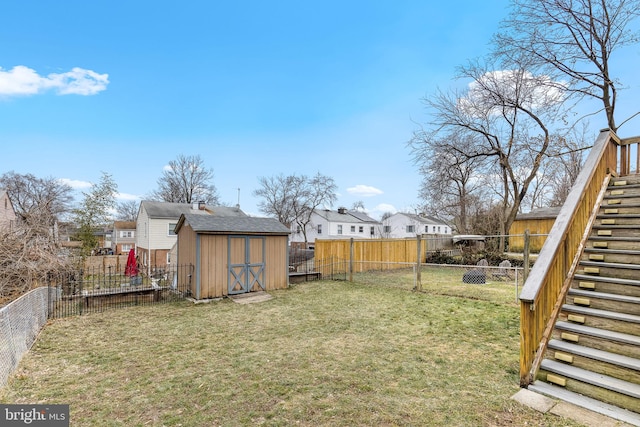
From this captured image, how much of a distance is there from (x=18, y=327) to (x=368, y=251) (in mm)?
12437

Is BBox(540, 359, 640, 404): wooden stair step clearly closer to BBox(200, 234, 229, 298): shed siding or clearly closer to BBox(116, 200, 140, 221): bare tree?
BBox(200, 234, 229, 298): shed siding

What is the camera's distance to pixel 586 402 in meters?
2.83

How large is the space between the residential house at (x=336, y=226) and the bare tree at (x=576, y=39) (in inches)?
951

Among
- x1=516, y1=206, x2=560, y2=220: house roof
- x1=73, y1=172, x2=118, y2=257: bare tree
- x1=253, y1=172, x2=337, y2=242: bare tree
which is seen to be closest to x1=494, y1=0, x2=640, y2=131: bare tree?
x1=516, y1=206, x2=560, y2=220: house roof

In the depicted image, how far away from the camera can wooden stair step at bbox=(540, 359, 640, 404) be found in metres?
2.74

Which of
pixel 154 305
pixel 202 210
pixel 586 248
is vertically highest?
pixel 202 210

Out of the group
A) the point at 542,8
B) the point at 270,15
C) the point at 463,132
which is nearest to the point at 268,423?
the point at 270,15

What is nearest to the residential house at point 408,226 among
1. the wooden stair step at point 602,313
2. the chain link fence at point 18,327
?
the wooden stair step at point 602,313

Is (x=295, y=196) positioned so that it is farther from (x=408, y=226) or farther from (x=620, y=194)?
(x=620, y=194)

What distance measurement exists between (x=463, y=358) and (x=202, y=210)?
22.1 metres

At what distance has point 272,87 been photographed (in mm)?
14617

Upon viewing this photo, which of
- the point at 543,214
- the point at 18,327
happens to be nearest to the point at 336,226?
the point at 543,214

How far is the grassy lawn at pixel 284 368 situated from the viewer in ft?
9.76

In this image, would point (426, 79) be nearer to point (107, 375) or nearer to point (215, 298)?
point (215, 298)
